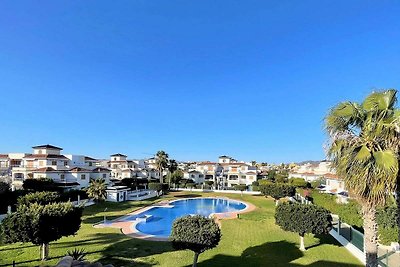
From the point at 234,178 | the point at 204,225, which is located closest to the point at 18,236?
the point at 204,225

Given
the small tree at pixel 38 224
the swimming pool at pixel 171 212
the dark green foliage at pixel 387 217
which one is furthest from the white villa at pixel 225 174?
the small tree at pixel 38 224

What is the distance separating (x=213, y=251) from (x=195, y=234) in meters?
4.87

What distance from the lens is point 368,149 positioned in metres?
7.40

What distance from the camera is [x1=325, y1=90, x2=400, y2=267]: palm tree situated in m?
7.06

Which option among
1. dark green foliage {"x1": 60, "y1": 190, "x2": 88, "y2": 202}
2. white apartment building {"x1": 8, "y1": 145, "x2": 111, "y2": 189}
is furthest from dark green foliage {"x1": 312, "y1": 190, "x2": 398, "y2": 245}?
white apartment building {"x1": 8, "y1": 145, "x2": 111, "y2": 189}

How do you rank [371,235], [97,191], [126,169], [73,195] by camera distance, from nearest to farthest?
[371,235] → [73,195] → [97,191] → [126,169]

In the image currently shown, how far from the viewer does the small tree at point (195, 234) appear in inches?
528

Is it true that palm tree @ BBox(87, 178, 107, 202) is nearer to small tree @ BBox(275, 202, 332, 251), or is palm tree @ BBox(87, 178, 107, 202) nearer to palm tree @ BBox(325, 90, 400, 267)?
small tree @ BBox(275, 202, 332, 251)

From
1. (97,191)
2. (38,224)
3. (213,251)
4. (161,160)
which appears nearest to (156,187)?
(161,160)

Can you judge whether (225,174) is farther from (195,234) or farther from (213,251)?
(195,234)

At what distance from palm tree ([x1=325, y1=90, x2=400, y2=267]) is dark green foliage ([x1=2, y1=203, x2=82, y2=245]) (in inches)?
528

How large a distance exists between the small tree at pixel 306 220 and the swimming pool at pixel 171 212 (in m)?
9.91

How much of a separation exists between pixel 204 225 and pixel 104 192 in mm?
27844

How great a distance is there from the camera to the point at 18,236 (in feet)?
45.8
